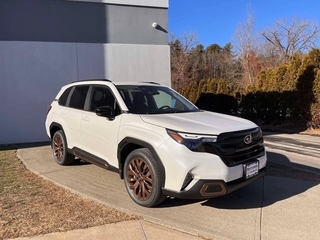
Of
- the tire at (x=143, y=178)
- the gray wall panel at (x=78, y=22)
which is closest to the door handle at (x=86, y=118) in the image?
the tire at (x=143, y=178)

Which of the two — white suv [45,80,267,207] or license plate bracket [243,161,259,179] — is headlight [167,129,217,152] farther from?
license plate bracket [243,161,259,179]

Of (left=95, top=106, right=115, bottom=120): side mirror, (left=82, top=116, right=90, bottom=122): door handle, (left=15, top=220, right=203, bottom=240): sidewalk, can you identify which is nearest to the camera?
(left=15, top=220, right=203, bottom=240): sidewalk

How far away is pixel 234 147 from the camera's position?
164 inches

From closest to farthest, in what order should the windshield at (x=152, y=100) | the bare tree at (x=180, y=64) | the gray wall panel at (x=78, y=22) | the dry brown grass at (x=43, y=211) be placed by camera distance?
the dry brown grass at (x=43, y=211)
the windshield at (x=152, y=100)
the gray wall panel at (x=78, y=22)
the bare tree at (x=180, y=64)

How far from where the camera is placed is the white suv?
396 centimetres

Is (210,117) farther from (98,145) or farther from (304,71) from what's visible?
(304,71)

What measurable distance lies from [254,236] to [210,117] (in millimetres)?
1878

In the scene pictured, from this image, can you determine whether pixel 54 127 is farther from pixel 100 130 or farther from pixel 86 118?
pixel 100 130

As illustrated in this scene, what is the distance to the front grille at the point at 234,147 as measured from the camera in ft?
13.2

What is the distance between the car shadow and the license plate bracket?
20.8 inches

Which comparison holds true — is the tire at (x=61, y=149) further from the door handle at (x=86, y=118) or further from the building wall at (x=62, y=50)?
the building wall at (x=62, y=50)

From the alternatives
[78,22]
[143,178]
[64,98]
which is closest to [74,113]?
[64,98]

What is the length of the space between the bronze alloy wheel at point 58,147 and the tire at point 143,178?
2.56 metres

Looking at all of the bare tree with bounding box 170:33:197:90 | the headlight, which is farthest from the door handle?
the bare tree with bounding box 170:33:197:90
